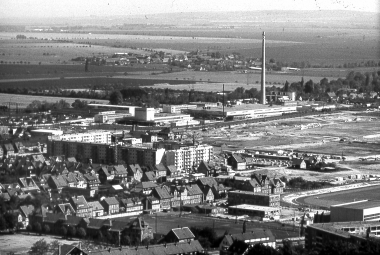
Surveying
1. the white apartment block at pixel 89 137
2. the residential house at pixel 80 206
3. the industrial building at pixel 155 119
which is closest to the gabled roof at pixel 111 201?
the residential house at pixel 80 206

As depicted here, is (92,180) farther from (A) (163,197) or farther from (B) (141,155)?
(B) (141,155)

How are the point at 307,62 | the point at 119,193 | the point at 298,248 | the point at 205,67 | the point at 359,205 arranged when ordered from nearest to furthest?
1. the point at 298,248
2. the point at 359,205
3. the point at 119,193
4. the point at 205,67
5. the point at 307,62

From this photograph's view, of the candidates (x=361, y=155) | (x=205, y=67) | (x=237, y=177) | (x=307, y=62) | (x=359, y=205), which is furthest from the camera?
(x=307, y=62)

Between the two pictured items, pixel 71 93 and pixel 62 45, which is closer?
pixel 71 93

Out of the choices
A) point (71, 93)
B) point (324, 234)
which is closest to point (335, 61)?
point (71, 93)

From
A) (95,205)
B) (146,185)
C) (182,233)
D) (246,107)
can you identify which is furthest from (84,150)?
(246,107)

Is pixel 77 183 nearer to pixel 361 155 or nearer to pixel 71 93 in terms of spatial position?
pixel 361 155
